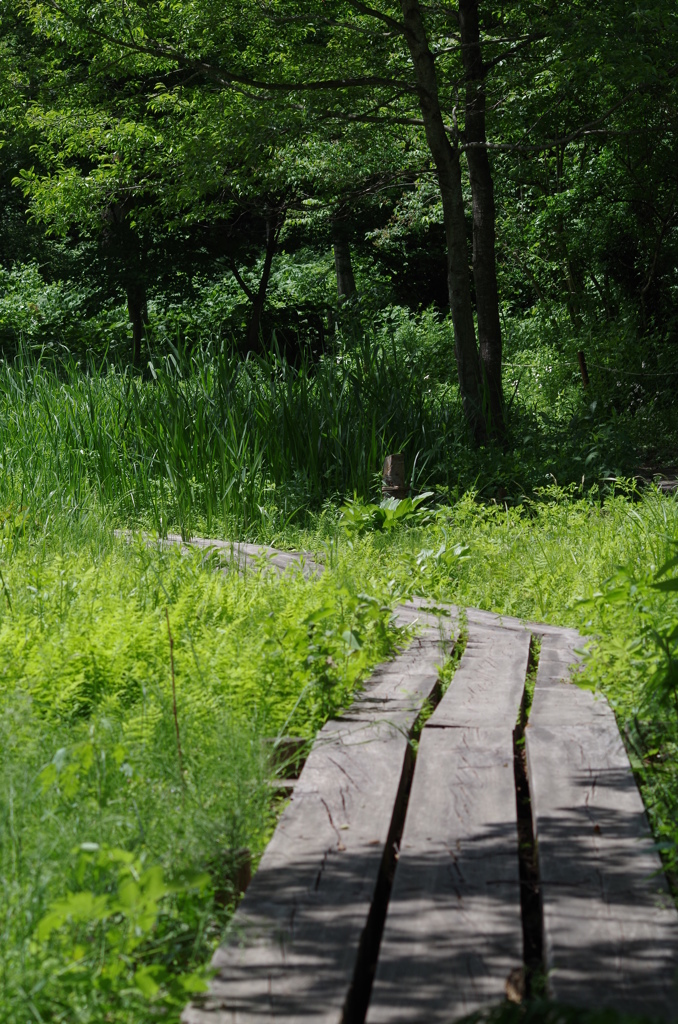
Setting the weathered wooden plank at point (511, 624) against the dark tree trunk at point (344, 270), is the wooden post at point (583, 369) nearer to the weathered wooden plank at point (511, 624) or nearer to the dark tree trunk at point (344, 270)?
the dark tree trunk at point (344, 270)

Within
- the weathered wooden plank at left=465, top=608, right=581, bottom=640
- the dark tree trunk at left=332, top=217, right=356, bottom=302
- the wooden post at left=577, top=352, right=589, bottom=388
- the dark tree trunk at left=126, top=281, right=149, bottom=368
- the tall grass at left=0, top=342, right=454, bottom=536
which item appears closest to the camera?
the weathered wooden plank at left=465, top=608, right=581, bottom=640

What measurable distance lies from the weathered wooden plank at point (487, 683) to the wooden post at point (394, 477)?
8.70 feet

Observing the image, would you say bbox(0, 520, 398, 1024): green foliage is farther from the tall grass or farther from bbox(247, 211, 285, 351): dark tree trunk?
bbox(247, 211, 285, 351): dark tree trunk

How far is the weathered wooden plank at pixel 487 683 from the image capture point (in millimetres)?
3206

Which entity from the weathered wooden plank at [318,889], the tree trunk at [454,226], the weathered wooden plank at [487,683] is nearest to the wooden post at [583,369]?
the tree trunk at [454,226]

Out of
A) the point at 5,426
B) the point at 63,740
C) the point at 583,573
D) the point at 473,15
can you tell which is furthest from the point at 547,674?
the point at 473,15

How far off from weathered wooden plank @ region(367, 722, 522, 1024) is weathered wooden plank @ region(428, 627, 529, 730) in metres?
0.25

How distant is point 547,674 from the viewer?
3.74m

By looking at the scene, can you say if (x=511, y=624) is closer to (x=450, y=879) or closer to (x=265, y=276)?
(x=450, y=879)

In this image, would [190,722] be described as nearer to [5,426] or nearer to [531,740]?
[531,740]

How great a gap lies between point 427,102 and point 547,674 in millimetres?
7181

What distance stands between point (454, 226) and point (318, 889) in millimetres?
8279

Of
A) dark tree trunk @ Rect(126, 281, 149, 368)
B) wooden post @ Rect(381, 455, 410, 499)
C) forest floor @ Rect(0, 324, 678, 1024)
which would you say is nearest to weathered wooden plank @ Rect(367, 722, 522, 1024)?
forest floor @ Rect(0, 324, 678, 1024)

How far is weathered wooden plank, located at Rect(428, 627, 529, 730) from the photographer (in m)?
3.21
